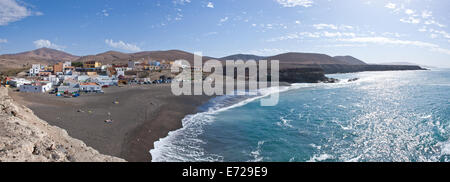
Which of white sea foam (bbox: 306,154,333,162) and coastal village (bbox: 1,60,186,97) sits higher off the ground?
coastal village (bbox: 1,60,186,97)

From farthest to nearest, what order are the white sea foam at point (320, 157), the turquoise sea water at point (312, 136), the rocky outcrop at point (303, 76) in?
the rocky outcrop at point (303, 76), the turquoise sea water at point (312, 136), the white sea foam at point (320, 157)

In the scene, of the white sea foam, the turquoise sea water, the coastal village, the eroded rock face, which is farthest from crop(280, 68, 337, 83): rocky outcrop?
the eroded rock face

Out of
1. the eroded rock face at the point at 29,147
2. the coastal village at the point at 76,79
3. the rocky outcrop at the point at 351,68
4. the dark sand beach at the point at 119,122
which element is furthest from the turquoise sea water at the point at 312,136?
the rocky outcrop at the point at 351,68

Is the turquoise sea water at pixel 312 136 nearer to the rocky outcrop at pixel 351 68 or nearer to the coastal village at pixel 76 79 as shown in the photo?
the coastal village at pixel 76 79

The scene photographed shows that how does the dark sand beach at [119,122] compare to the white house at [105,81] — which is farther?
the white house at [105,81]

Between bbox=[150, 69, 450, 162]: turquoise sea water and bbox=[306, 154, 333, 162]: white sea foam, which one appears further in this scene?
bbox=[150, 69, 450, 162]: turquoise sea water

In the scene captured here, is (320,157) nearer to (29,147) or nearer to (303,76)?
(29,147)

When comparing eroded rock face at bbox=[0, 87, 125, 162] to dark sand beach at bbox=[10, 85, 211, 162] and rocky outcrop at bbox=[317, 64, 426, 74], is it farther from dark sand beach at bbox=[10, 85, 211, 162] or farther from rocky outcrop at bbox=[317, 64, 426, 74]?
rocky outcrop at bbox=[317, 64, 426, 74]

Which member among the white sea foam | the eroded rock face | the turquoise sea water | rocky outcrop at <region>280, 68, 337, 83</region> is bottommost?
the white sea foam
